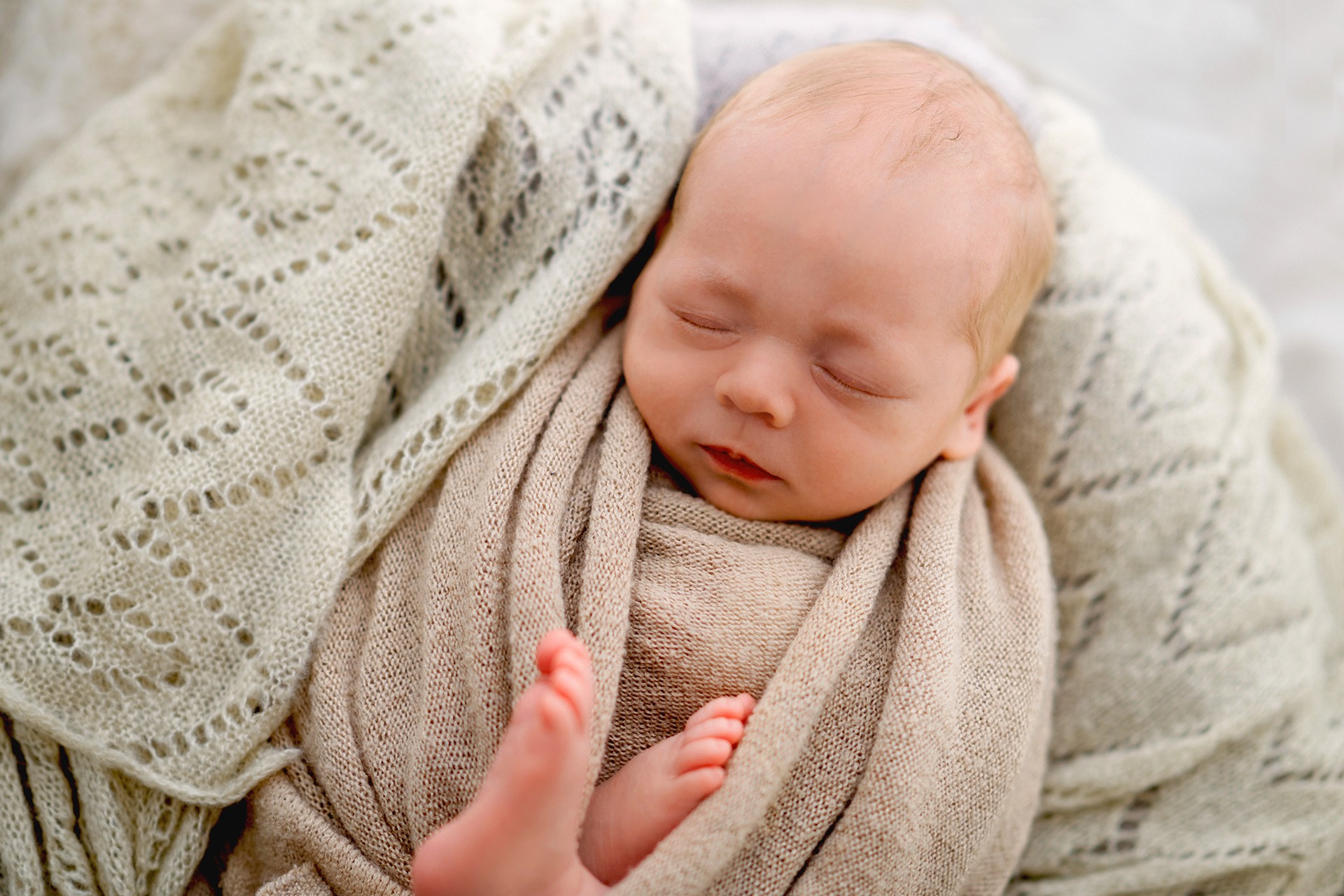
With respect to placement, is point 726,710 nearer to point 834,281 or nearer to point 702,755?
point 702,755

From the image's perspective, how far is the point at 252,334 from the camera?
3.46 ft

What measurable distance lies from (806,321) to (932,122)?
0.24m

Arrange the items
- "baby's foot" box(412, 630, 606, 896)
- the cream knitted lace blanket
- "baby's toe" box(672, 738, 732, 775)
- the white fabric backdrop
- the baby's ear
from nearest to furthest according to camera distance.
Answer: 1. "baby's foot" box(412, 630, 606, 896)
2. "baby's toe" box(672, 738, 732, 775)
3. the cream knitted lace blanket
4. the baby's ear
5. the white fabric backdrop

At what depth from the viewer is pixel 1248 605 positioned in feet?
3.80

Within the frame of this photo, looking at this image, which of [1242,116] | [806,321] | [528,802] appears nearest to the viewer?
[528,802]

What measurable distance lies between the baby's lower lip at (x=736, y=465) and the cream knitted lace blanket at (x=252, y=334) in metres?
0.21

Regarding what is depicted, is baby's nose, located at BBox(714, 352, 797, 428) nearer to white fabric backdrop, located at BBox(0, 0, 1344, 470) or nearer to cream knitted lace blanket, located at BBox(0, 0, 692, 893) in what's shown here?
cream knitted lace blanket, located at BBox(0, 0, 692, 893)

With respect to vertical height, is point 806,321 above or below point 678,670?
above

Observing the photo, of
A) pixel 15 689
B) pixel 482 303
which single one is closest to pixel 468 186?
pixel 482 303

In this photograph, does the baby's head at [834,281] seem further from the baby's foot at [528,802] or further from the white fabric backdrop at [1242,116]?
the white fabric backdrop at [1242,116]

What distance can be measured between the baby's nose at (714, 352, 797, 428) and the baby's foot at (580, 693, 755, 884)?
0.90 ft

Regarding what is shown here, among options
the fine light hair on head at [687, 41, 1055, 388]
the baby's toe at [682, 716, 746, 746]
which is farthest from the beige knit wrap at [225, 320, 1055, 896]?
the fine light hair on head at [687, 41, 1055, 388]

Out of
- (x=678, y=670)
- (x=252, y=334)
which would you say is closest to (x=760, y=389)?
(x=678, y=670)

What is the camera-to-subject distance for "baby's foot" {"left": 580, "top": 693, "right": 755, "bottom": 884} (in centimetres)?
86
